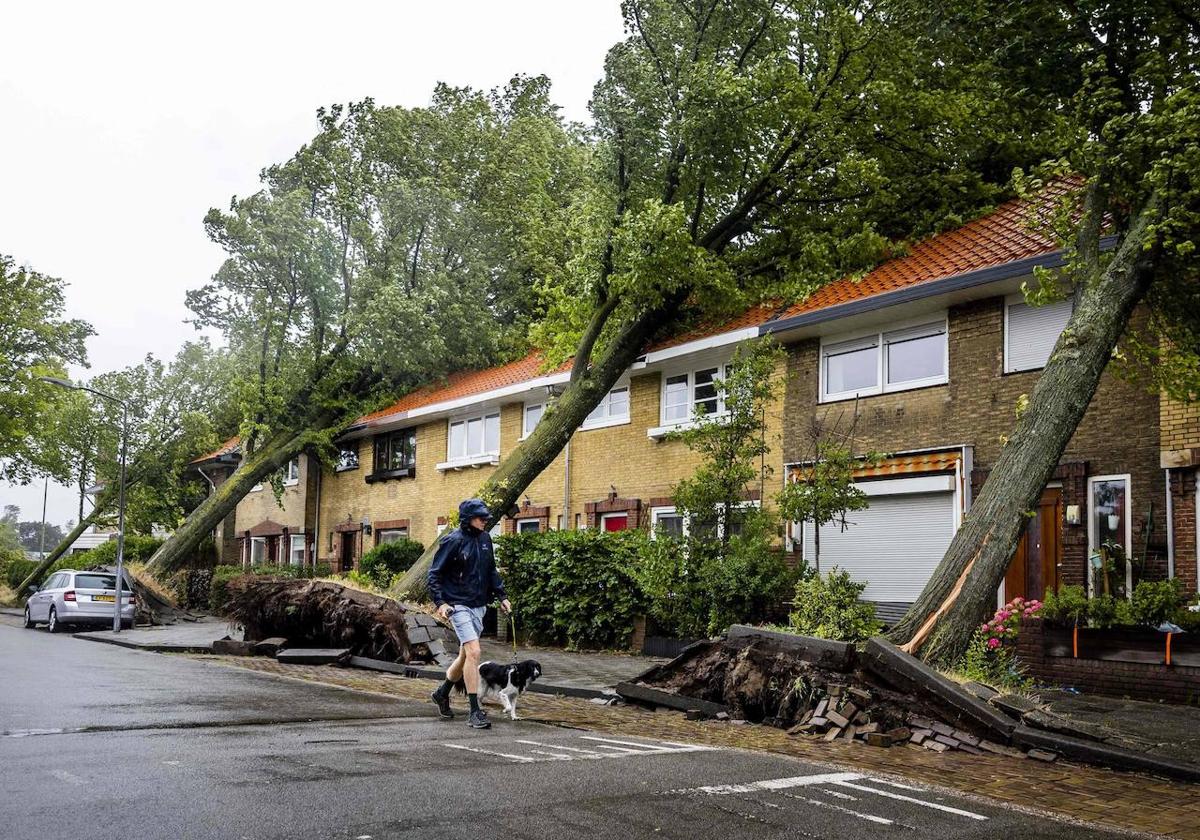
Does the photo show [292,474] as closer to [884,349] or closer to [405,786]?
[884,349]

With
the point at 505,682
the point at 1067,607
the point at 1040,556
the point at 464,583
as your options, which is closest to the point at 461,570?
the point at 464,583

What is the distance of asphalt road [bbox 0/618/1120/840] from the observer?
16.8 ft

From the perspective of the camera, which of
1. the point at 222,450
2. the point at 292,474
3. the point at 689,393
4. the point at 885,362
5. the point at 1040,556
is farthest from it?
Answer: the point at 222,450

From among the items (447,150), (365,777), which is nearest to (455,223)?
(447,150)

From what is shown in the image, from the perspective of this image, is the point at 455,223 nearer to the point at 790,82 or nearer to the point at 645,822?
the point at 790,82

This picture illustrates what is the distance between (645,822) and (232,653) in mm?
13724

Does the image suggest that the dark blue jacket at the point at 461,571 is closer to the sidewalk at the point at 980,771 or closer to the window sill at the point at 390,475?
the sidewalk at the point at 980,771

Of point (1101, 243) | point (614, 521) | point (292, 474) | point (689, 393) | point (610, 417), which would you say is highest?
point (1101, 243)

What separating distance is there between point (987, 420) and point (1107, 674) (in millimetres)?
4561

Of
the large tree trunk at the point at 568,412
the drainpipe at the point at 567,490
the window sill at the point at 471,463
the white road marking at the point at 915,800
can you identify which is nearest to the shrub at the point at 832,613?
the white road marking at the point at 915,800

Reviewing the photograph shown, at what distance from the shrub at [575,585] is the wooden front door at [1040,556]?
19.0 ft

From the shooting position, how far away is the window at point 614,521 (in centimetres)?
2252

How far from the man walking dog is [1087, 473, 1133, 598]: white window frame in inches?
333

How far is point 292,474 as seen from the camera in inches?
1478
